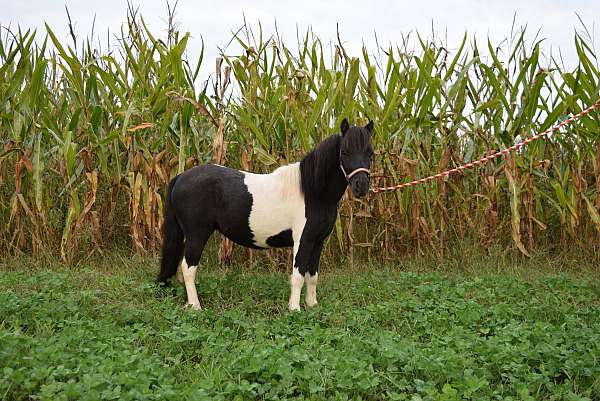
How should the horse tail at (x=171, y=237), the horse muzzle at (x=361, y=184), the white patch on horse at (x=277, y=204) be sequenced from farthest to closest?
the horse tail at (x=171, y=237), the white patch on horse at (x=277, y=204), the horse muzzle at (x=361, y=184)

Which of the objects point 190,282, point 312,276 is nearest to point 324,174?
point 312,276

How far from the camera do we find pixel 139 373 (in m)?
3.65

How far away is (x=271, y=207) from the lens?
5.77 meters

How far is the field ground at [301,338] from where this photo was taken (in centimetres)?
368

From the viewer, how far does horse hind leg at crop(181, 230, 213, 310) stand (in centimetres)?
579

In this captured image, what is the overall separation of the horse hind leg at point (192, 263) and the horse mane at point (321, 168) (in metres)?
1.09

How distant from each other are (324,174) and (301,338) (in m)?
1.56

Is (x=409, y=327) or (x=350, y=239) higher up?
(x=350, y=239)

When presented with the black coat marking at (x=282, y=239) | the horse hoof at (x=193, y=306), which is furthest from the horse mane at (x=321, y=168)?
the horse hoof at (x=193, y=306)

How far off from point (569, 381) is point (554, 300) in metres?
2.16

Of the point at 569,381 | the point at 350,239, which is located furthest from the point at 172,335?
the point at 350,239

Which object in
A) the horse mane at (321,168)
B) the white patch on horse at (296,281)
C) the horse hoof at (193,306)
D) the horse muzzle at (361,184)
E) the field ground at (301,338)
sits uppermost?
the horse mane at (321,168)

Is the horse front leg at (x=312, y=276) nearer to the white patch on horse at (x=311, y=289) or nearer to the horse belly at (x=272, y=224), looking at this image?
the white patch on horse at (x=311, y=289)

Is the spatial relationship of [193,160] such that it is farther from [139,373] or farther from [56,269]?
[139,373]
